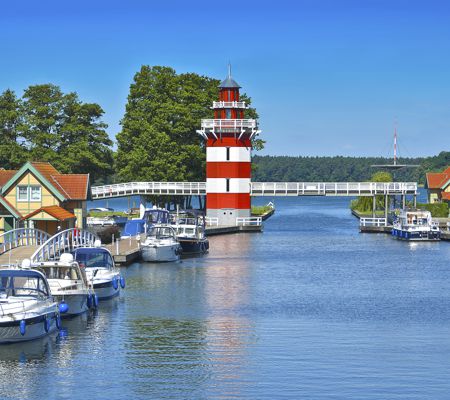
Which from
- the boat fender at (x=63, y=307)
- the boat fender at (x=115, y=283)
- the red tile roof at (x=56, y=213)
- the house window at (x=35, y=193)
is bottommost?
the boat fender at (x=63, y=307)

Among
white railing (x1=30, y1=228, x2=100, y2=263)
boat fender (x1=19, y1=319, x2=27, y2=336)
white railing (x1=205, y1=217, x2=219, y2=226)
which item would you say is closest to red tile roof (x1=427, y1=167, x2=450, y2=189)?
white railing (x1=205, y1=217, x2=219, y2=226)

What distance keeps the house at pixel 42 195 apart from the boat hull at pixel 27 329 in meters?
34.4

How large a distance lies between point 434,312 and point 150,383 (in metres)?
19.4

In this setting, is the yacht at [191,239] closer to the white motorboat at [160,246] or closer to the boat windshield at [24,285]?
the white motorboat at [160,246]

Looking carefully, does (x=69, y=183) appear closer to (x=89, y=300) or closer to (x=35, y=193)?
(x=35, y=193)

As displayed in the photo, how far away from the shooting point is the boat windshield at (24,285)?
40.5m

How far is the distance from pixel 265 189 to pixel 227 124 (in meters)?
9.17

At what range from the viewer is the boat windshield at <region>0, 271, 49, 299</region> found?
4053 cm

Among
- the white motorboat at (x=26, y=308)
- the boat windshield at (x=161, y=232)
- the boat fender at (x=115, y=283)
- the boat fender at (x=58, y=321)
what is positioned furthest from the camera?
the boat windshield at (x=161, y=232)

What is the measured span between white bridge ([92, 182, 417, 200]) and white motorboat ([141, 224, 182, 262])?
30417mm

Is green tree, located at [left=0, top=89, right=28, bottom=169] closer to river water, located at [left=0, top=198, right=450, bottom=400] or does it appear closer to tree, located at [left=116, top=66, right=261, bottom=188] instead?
tree, located at [left=116, top=66, right=261, bottom=188]

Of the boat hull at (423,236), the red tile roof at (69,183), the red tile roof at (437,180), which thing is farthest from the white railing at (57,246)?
the red tile roof at (437,180)

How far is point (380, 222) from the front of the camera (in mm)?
110625

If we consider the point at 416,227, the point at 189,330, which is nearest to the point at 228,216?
the point at 416,227
